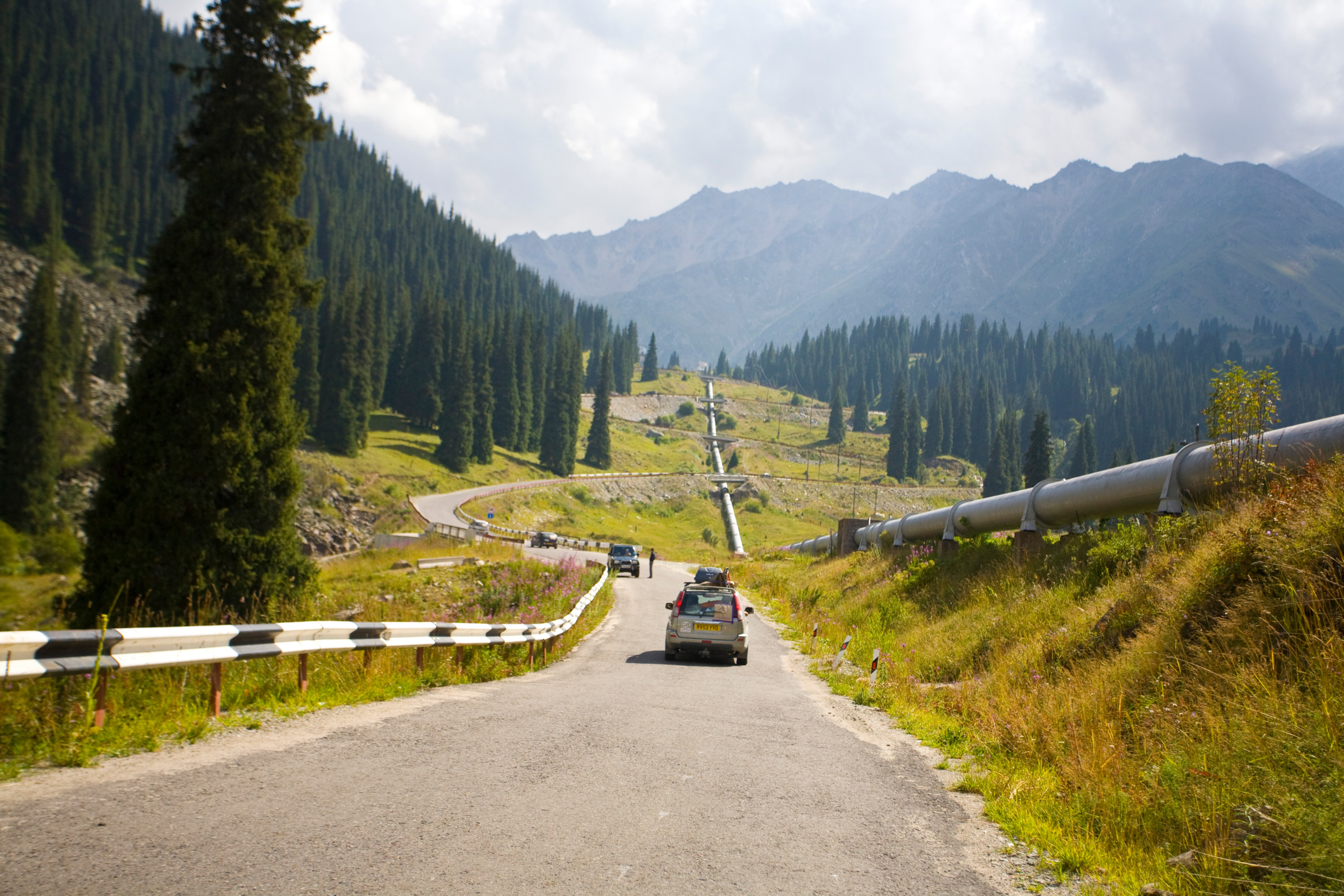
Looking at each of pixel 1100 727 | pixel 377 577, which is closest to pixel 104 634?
pixel 1100 727

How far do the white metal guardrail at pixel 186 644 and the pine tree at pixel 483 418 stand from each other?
8708cm

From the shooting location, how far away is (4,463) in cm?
Answer: 4938

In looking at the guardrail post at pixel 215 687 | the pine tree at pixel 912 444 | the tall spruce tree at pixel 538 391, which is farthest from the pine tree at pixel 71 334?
the pine tree at pixel 912 444

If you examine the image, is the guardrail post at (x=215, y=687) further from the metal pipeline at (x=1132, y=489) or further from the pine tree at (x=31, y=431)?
the pine tree at (x=31, y=431)

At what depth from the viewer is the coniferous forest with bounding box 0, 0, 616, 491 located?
8962cm

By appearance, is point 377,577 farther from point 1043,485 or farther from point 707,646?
point 1043,485

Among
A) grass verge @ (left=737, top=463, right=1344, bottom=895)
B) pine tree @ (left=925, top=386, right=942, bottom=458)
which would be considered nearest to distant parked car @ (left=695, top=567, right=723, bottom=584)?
grass verge @ (left=737, top=463, right=1344, bottom=895)

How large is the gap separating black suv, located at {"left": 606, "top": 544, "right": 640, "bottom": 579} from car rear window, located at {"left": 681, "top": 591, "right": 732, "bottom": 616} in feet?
92.3

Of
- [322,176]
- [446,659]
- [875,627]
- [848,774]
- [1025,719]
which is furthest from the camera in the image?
[322,176]

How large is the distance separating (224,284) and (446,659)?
43.9 ft

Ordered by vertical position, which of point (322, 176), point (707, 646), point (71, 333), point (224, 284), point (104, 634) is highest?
point (322, 176)

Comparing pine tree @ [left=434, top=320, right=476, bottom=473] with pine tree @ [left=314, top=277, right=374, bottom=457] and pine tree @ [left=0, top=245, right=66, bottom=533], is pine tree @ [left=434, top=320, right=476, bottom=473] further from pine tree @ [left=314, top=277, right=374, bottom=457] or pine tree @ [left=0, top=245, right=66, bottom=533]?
pine tree @ [left=0, top=245, right=66, bottom=533]

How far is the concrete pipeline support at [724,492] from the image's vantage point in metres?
87.7

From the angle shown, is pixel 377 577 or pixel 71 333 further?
pixel 71 333
